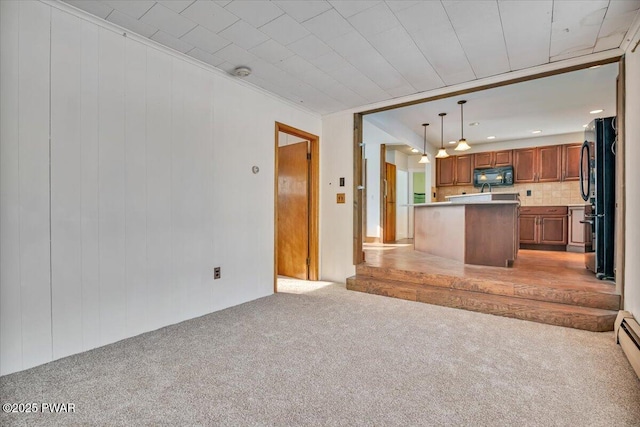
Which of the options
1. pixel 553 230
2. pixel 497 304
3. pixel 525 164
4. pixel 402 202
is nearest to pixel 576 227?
pixel 553 230

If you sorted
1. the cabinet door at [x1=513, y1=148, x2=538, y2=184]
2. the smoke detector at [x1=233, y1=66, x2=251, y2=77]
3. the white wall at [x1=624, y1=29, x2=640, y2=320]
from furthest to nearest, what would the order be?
the cabinet door at [x1=513, y1=148, x2=538, y2=184] → the smoke detector at [x1=233, y1=66, x2=251, y2=77] → the white wall at [x1=624, y1=29, x2=640, y2=320]

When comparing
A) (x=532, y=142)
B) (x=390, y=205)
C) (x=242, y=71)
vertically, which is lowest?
(x=390, y=205)

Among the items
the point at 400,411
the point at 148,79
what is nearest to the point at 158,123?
the point at 148,79

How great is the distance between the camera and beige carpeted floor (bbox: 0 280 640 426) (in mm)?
1474

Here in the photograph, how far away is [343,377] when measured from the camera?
5.93 feet

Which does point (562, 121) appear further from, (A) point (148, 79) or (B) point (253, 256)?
(A) point (148, 79)

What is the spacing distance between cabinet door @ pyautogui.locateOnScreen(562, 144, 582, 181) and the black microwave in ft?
3.00

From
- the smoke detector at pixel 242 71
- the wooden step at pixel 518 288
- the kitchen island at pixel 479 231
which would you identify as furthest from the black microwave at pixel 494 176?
the smoke detector at pixel 242 71

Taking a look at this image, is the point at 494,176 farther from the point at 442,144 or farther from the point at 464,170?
the point at 442,144

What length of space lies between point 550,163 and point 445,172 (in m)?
2.04

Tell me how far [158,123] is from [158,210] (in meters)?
0.72

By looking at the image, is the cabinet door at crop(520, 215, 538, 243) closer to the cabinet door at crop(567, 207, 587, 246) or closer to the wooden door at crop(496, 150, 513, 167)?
the cabinet door at crop(567, 207, 587, 246)

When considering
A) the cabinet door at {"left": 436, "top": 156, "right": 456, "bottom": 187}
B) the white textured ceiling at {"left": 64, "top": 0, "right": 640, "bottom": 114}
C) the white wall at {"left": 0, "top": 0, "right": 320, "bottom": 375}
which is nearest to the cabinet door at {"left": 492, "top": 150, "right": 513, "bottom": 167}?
the cabinet door at {"left": 436, "top": 156, "right": 456, "bottom": 187}

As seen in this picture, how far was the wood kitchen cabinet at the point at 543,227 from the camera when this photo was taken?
19.1 feet
